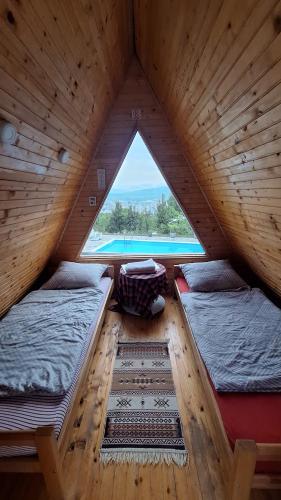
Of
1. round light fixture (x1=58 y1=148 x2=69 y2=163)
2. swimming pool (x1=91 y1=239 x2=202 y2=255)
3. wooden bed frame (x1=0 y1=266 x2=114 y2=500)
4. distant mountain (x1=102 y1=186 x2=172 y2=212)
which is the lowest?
wooden bed frame (x1=0 y1=266 x2=114 y2=500)

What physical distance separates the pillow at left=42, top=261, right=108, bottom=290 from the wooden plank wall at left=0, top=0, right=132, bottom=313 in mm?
384

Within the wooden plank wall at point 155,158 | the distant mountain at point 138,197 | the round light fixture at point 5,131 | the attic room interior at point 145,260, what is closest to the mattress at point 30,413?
the attic room interior at point 145,260

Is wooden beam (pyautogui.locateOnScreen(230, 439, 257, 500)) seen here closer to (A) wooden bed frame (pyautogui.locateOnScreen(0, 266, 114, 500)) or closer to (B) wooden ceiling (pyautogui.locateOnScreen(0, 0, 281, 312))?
(A) wooden bed frame (pyautogui.locateOnScreen(0, 266, 114, 500))

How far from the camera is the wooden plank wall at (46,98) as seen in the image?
3.39ft

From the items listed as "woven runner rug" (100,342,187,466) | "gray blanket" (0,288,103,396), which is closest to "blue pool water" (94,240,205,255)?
"gray blanket" (0,288,103,396)

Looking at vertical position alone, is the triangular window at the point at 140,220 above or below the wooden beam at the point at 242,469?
above

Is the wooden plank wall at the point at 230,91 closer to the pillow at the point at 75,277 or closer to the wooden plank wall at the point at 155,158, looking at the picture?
the wooden plank wall at the point at 155,158

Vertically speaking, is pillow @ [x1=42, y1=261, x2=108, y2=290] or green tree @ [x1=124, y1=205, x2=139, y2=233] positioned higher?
green tree @ [x1=124, y1=205, x2=139, y2=233]

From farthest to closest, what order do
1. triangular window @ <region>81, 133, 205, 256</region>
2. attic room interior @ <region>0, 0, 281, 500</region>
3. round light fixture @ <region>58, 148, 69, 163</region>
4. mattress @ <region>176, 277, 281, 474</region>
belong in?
triangular window @ <region>81, 133, 205, 256</region> < round light fixture @ <region>58, 148, 69, 163</region> < mattress @ <region>176, 277, 281, 474</region> < attic room interior @ <region>0, 0, 281, 500</region>

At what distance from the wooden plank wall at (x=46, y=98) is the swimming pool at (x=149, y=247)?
99 cm

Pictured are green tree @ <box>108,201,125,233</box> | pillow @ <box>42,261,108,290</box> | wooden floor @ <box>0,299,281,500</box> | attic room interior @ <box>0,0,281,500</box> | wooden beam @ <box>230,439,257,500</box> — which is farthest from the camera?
green tree @ <box>108,201,125,233</box>

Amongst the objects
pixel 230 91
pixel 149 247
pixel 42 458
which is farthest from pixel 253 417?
pixel 149 247

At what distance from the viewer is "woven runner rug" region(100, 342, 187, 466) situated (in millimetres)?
1520

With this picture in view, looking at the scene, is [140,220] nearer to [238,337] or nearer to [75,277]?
[75,277]
